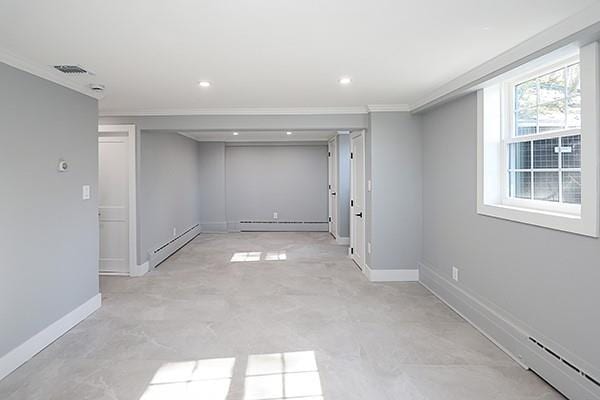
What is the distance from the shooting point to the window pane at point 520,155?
296 cm

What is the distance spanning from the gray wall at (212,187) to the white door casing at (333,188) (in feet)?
8.34

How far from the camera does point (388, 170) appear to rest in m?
4.86

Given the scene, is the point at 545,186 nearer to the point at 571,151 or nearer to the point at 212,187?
the point at 571,151

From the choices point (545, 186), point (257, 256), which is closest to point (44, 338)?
point (257, 256)

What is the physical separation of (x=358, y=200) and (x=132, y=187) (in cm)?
324

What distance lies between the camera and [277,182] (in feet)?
30.1

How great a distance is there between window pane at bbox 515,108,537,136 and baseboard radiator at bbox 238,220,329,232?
628 cm

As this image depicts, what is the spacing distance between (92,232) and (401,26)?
11.5ft

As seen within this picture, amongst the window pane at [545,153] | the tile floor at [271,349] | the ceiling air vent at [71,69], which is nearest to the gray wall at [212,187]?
the tile floor at [271,349]

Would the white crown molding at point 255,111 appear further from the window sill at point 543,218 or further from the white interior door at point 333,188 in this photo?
the white interior door at point 333,188

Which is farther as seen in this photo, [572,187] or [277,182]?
[277,182]

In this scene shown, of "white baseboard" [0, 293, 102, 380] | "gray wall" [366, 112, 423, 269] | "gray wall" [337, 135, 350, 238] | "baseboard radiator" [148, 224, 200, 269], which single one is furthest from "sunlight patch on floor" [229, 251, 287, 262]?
"white baseboard" [0, 293, 102, 380]

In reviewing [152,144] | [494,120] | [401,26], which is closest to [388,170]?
[494,120]

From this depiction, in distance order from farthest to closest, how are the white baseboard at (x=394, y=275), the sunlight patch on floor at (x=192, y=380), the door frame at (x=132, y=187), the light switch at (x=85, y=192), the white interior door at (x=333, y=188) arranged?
the white interior door at (x=333, y=188)
the door frame at (x=132, y=187)
the white baseboard at (x=394, y=275)
the light switch at (x=85, y=192)
the sunlight patch on floor at (x=192, y=380)
